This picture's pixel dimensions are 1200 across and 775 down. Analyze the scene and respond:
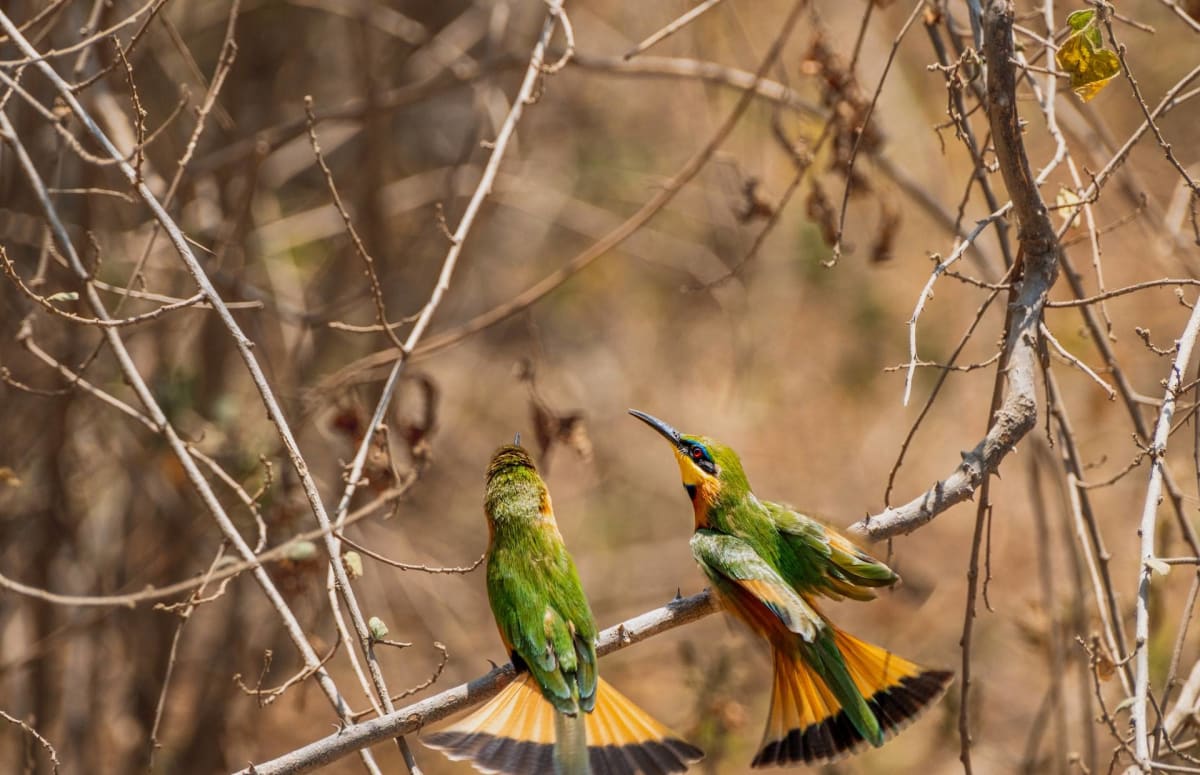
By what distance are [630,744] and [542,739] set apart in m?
0.23

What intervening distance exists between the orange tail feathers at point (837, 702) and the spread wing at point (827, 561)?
0.38 ft

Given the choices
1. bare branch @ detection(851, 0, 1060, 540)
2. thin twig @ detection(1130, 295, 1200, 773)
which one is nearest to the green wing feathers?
bare branch @ detection(851, 0, 1060, 540)

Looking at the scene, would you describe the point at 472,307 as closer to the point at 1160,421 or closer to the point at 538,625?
the point at 538,625

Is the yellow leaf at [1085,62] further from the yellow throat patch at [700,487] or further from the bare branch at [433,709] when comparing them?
the bare branch at [433,709]

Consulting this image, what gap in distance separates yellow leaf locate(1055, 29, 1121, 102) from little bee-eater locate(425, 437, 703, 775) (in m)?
1.66

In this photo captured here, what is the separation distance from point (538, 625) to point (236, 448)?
1826mm

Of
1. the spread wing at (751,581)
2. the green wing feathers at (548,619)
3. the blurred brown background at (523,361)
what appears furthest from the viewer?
the blurred brown background at (523,361)

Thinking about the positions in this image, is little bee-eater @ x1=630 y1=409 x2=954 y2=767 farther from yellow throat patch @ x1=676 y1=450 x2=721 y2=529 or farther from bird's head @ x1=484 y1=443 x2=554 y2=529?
bird's head @ x1=484 y1=443 x2=554 y2=529

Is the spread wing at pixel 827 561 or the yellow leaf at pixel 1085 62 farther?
the spread wing at pixel 827 561

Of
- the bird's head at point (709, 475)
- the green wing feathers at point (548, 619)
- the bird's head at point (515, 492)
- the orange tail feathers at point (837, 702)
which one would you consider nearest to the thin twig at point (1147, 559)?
the orange tail feathers at point (837, 702)

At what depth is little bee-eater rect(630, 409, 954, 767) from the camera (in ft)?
9.66

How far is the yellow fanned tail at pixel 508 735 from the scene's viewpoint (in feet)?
8.75

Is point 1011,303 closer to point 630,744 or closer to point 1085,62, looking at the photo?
point 1085,62

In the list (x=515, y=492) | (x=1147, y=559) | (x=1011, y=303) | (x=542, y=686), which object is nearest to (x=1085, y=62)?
(x=1011, y=303)
